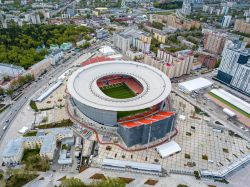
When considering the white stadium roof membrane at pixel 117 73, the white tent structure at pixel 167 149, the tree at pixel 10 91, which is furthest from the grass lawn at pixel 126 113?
the tree at pixel 10 91

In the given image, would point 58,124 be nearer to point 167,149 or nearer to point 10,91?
point 10,91

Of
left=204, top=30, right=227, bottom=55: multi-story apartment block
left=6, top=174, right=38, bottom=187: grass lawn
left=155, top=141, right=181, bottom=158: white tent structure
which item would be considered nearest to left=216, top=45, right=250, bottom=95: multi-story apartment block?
left=204, top=30, right=227, bottom=55: multi-story apartment block

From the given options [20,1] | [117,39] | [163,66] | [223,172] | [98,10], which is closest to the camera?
[223,172]

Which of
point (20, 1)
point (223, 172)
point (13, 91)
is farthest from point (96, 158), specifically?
point (20, 1)

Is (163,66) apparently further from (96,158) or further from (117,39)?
→ (96,158)

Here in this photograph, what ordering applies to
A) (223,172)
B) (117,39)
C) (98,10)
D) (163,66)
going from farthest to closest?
(98,10) → (117,39) → (163,66) → (223,172)

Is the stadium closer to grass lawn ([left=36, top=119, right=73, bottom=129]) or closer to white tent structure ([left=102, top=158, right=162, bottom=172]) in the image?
grass lawn ([left=36, top=119, right=73, bottom=129])

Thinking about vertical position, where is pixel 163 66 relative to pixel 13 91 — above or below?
above

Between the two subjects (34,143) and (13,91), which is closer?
(34,143)

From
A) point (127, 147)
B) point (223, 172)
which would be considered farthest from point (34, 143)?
point (223, 172)
